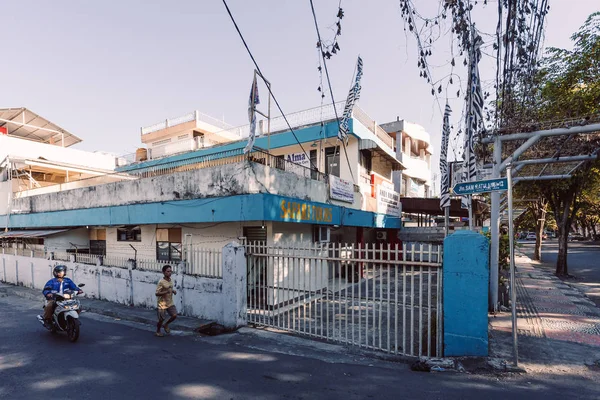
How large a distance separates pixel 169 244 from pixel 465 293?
33.7ft

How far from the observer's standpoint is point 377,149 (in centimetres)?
1585

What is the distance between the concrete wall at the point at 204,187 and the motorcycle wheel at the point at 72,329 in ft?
14.1

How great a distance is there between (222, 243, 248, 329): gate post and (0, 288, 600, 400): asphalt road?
1003 mm

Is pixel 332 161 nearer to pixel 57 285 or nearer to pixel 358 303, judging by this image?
pixel 358 303

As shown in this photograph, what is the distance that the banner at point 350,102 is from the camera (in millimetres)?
12539

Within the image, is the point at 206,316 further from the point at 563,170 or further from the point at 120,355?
the point at 563,170

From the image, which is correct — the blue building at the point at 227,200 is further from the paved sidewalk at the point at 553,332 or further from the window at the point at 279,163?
the paved sidewalk at the point at 553,332

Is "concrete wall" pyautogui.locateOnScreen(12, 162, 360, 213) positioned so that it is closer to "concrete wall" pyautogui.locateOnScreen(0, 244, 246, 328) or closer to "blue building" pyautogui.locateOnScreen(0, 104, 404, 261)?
"blue building" pyautogui.locateOnScreen(0, 104, 404, 261)

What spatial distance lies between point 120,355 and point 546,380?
23.6ft

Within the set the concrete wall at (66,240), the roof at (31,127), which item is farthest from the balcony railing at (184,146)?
the concrete wall at (66,240)

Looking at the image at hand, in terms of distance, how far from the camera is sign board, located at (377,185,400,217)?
55.1ft

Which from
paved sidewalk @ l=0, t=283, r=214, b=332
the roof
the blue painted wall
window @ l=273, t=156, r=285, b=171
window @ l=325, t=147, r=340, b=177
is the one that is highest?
the roof

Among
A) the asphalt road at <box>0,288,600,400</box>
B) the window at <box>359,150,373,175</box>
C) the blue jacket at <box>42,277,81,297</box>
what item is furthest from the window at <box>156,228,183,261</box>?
the window at <box>359,150,373,175</box>

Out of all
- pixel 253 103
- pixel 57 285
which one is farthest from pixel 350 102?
pixel 57 285
